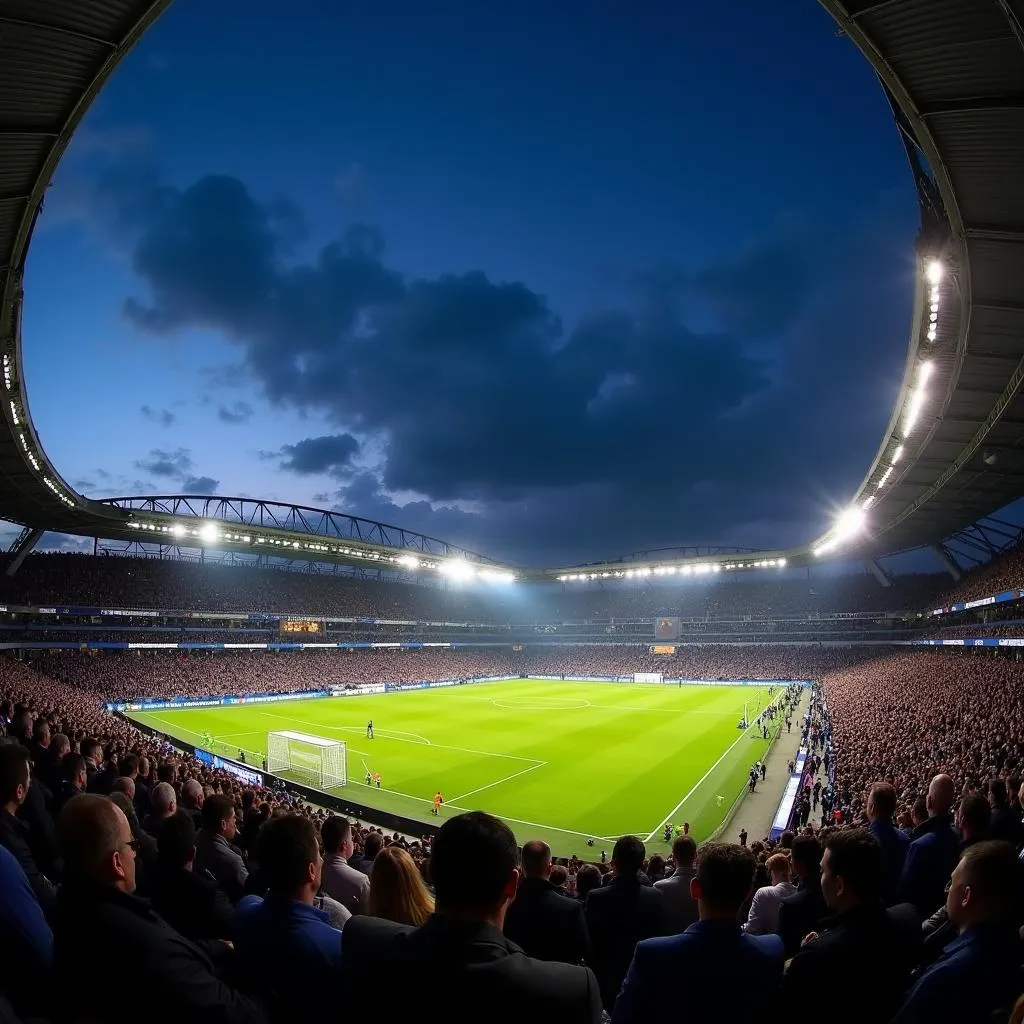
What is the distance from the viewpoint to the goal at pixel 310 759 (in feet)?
99.8

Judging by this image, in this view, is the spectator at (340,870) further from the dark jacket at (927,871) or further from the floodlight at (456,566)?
the floodlight at (456,566)

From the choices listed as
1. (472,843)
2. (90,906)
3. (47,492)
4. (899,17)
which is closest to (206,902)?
(90,906)

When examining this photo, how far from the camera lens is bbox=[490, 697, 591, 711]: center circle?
56.4 meters

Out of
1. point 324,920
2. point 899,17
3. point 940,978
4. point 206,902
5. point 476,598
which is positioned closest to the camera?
point 940,978

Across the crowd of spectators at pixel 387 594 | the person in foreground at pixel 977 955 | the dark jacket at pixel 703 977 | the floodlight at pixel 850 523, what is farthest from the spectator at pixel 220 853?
the crowd of spectators at pixel 387 594

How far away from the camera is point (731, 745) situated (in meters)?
38.9

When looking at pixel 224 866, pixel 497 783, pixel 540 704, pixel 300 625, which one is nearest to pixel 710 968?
pixel 224 866

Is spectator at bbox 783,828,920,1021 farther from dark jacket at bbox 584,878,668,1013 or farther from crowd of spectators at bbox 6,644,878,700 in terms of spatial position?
crowd of spectators at bbox 6,644,878,700

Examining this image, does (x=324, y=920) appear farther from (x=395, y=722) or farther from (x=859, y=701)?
(x=395, y=722)

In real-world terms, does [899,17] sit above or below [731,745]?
above

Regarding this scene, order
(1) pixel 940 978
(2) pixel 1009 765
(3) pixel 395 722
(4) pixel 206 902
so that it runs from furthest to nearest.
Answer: (3) pixel 395 722 < (2) pixel 1009 765 < (4) pixel 206 902 < (1) pixel 940 978

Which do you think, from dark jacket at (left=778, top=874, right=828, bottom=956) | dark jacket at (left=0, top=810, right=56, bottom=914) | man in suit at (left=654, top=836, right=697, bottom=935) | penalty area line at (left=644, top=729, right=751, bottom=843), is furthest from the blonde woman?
penalty area line at (left=644, top=729, right=751, bottom=843)

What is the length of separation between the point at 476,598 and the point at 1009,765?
108598 mm

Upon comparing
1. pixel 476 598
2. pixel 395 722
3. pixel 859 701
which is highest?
pixel 476 598
